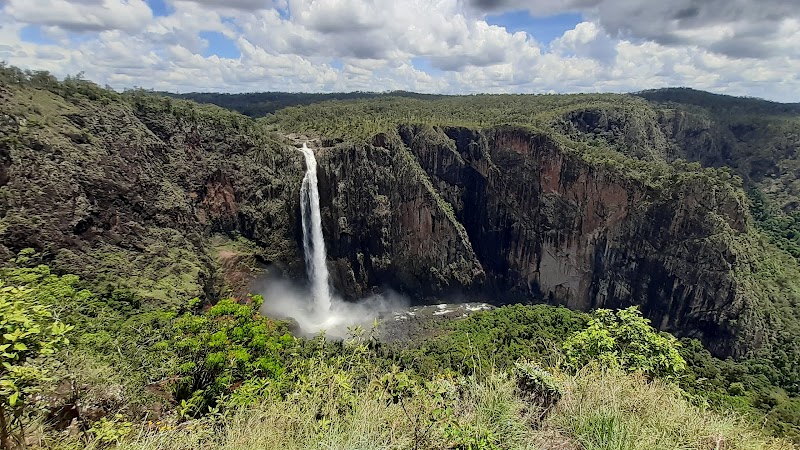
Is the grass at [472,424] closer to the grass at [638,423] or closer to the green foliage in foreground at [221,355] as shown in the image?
the grass at [638,423]

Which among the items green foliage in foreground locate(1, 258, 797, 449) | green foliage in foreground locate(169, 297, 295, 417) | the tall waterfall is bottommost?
the tall waterfall

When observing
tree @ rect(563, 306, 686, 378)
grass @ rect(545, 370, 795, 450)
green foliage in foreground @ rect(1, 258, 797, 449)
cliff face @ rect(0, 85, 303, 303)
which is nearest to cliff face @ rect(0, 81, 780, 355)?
cliff face @ rect(0, 85, 303, 303)

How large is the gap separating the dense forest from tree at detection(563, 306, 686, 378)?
0.06 metres

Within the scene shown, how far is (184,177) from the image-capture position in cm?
3691

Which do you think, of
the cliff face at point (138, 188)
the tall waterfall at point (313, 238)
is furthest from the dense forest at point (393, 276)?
the tall waterfall at point (313, 238)

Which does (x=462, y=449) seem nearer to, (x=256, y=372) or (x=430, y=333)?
(x=256, y=372)

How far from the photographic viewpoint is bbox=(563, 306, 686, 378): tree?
8.30 metres

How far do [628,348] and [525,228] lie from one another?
43873 mm

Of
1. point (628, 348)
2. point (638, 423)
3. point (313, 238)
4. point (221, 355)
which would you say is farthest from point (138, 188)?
point (638, 423)

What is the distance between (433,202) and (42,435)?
46636 millimetres

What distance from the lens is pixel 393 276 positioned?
50.7m

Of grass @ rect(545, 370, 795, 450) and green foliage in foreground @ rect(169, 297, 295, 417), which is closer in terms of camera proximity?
grass @ rect(545, 370, 795, 450)

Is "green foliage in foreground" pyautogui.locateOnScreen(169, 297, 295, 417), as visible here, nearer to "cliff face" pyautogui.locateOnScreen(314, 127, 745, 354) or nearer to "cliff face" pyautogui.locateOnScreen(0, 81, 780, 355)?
"cliff face" pyautogui.locateOnScreen(0, 81, 780, 355)

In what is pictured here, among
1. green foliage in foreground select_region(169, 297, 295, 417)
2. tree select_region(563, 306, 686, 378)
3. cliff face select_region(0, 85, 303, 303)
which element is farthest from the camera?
cliff face select_region(0, 85, 303, 303)
